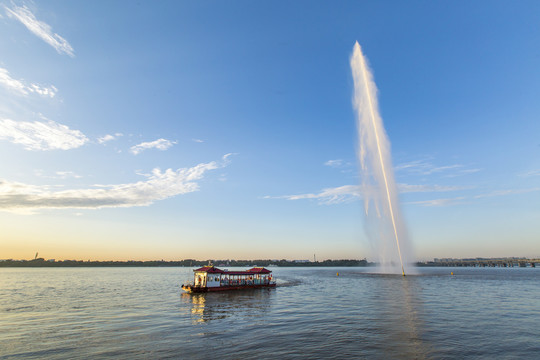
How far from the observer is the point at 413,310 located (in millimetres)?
36906

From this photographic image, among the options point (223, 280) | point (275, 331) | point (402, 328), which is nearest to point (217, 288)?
point (223, 280)

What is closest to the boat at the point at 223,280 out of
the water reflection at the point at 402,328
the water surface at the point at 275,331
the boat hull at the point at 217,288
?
the boat hull at the point at 217,288

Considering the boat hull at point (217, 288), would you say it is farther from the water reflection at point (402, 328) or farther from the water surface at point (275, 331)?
the water reflection at point (402, 328)

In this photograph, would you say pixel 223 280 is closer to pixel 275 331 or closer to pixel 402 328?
pixel 275 331

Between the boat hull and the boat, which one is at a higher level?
the boat

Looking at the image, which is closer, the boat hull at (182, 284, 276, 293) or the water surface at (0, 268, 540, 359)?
the water surface at (0, 268, 540, 359)

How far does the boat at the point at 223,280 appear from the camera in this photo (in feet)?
200

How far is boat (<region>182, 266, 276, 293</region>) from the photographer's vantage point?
6103cm

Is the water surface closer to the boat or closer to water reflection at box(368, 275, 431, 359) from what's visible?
water reflection at box(368, 275, 431, 359)

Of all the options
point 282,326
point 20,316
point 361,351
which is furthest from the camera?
point 20,316

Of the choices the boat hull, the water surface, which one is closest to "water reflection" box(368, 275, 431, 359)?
the water surface

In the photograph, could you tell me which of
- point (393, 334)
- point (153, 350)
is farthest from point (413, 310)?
point (153, 350)

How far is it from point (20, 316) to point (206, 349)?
95.5 feet

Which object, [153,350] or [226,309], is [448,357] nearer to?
[153,350]
